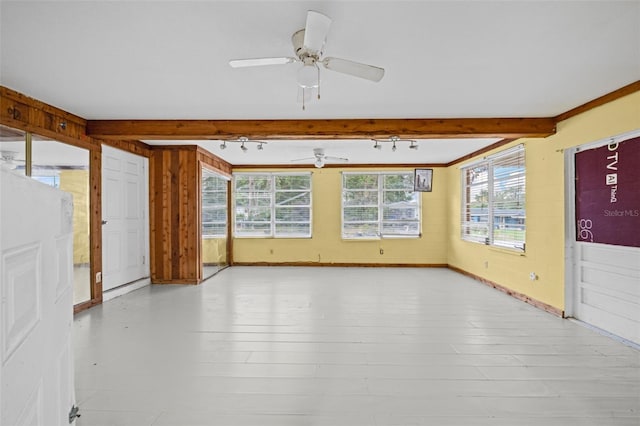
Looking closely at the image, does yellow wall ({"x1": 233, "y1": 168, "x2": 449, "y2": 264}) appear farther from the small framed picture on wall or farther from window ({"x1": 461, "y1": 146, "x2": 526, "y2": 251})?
window ({"x1": 461, "y1": 146, "x2": 526, "y2": 251})

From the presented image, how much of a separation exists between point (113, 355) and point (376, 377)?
2.21 m

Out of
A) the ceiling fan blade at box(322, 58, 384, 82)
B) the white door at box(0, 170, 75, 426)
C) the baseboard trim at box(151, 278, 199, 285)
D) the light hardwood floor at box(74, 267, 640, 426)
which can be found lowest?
the light hardwood floor at box(74, 267, 640, 426)

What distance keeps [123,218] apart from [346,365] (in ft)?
13.6

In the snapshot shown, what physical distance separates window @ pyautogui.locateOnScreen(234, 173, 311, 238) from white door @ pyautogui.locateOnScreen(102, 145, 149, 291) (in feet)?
7.99

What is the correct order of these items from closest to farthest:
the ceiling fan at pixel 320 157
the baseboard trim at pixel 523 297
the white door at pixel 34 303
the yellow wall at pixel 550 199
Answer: the white door at pixel 34 303
the yellow wall at pixel 550 199
the baseboard trim at pixel 523 297
the ceiling fan at pixel 320 157

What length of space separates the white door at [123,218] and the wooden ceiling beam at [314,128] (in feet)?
2.55

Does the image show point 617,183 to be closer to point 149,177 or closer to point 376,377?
point 376,377

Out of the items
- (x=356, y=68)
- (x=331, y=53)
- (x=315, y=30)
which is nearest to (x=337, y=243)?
(x=331, y=53)

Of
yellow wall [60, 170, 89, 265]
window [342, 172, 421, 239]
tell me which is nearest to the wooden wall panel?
yellow wall [60, 170, 89, 265]

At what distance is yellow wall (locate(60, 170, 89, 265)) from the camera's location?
400 cm

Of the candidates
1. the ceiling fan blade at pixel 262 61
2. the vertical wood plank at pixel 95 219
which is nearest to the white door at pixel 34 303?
the ceiling fan blade at pixel 262 61

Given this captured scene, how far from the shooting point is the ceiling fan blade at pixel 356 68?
2.10m

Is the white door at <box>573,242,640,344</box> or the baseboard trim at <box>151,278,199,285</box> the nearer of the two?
the white door at <box>573,242,640,344</box>

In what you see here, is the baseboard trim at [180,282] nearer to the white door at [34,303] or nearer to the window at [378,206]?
the window at [378,206]
